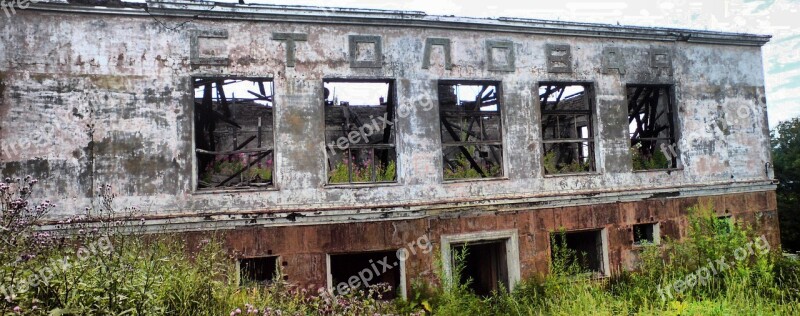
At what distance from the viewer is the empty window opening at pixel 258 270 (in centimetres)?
728

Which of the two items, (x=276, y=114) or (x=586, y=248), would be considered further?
(x=586, y=248)

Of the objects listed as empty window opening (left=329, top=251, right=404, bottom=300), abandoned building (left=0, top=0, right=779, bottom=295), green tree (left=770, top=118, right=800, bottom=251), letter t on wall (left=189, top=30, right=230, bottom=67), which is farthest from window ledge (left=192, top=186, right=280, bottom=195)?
green tree (left=770, top=118, right=800, bottom=251)

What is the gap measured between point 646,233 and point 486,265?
331 cm

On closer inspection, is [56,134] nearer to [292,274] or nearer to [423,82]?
[292,274]

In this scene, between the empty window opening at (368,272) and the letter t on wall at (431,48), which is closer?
the empty window opening at (368,272)

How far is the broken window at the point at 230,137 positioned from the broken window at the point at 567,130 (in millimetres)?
5602

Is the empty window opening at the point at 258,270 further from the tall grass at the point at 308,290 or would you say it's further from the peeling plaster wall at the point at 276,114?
the peeling plaster wall at the point at 276,114

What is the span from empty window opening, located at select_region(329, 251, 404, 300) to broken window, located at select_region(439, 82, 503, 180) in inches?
91.3

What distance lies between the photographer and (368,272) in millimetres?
8555
